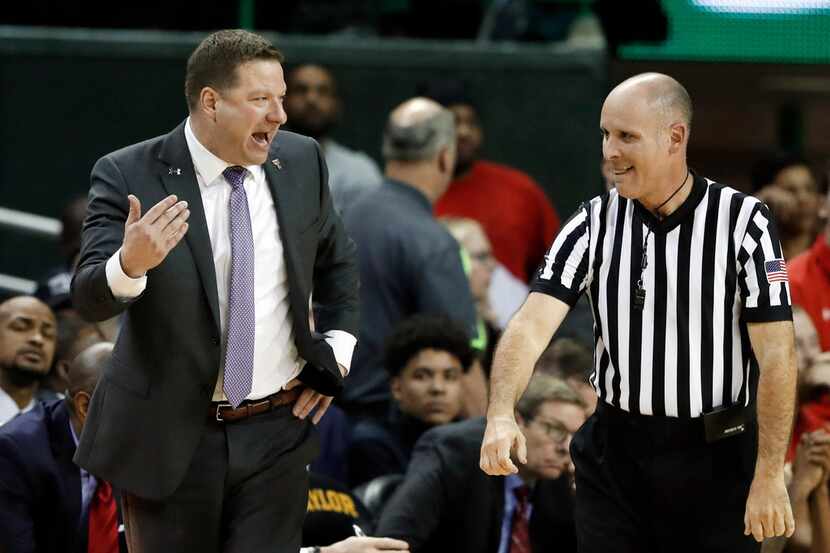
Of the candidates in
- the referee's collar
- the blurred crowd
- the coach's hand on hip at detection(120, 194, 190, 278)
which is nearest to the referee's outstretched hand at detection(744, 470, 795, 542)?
the referee's collar

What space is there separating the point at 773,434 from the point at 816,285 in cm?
320

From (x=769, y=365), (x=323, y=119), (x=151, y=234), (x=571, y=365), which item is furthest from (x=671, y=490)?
(x=323, y=119)

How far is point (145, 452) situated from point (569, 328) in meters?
3.59

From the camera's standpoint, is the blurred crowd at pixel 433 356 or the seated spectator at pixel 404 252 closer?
the blurred crowd at pixel 433 356

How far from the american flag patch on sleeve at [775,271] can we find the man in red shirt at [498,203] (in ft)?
14.1

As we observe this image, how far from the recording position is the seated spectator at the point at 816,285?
7.34 meters

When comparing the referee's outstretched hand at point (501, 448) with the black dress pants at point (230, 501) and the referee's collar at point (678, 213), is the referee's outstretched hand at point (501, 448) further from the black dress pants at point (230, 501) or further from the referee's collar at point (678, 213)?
the referee's collar at point (678, 213)

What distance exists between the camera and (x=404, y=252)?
293 inches

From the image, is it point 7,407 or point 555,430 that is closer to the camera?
point 555,430

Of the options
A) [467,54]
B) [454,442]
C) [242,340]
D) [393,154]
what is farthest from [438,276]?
[242,340]

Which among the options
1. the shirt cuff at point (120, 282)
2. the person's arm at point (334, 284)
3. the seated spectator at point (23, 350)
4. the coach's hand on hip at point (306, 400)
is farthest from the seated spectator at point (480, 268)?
the shirt cuff at point (120, 282)

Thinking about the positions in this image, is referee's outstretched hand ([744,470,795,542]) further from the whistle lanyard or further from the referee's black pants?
the whistle lanyard

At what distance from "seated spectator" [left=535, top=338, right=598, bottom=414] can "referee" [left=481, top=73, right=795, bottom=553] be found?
2.38 metres

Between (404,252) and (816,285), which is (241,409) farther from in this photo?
(816,285)
